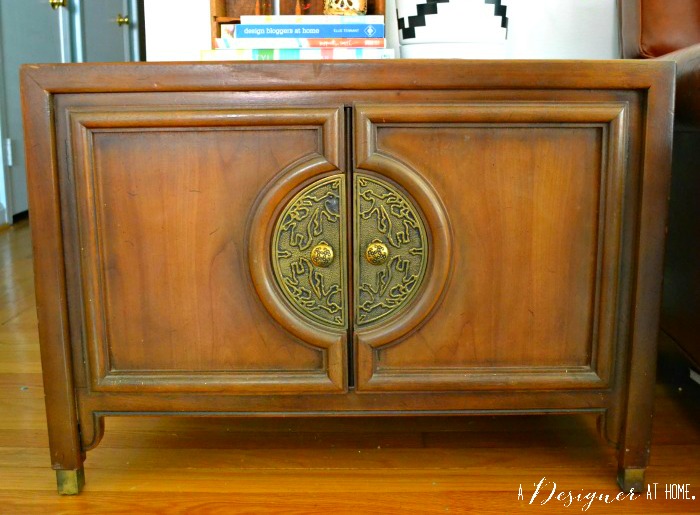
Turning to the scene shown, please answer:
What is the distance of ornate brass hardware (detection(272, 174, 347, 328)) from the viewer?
0.82m

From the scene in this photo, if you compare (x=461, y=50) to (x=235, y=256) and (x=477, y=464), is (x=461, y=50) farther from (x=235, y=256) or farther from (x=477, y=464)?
(x=477, y=464)

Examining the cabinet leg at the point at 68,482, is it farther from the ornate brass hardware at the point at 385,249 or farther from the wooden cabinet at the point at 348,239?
the ornate brass hardware at the point at 385,249

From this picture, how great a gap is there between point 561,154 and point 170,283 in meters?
0.48

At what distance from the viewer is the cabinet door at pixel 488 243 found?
806 mm

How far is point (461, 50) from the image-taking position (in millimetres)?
979

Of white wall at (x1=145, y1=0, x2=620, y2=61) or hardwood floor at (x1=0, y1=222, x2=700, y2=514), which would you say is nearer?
hardwood floor at (x1=0, y1=222, x2=700, y2=514)

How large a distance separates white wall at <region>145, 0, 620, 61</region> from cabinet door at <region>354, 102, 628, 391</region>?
474 mm

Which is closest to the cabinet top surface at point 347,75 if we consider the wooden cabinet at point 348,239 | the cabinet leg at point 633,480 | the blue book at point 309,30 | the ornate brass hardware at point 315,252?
the wooden cabinet at point 348,239

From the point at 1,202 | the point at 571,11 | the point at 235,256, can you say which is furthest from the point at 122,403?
the point at 1,202

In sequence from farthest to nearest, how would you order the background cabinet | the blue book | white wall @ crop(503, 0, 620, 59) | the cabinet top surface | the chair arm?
the background cabinet
white wall @ crop(503, 0, 620, 59)
the blue book
the chair arm
the cabinet top surface

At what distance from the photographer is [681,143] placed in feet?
3.41

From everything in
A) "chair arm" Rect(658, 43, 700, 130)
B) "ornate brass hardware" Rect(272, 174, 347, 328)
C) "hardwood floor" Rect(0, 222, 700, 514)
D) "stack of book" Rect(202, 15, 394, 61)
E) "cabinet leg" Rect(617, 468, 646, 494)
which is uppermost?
"stack of book" Rect(202, 15, 394, 61)

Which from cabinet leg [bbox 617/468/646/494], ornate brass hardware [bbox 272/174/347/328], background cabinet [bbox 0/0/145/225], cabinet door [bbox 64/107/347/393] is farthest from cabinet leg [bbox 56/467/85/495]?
background cabinet [bbox 0/0/145/225]

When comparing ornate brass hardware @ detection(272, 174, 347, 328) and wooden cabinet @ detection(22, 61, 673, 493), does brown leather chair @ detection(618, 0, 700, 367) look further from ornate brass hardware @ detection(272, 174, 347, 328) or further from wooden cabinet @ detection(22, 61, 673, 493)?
ornate brass hardware @ detection(272, 174, 347, 328)
